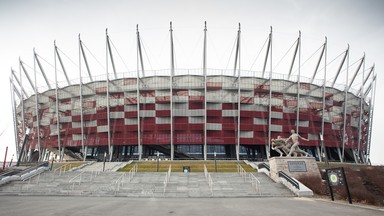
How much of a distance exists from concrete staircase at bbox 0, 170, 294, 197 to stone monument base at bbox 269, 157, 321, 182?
1.51 metres

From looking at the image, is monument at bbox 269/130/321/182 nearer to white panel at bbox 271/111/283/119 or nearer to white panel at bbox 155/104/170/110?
white panel at bbox 271/111/283/119

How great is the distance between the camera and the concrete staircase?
2336cm

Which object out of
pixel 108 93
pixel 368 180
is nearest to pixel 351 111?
pixel 368 180

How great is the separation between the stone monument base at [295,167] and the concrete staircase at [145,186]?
4.97 feet

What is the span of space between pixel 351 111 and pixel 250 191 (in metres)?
61.7

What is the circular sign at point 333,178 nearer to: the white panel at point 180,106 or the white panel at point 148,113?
the white panel at point 180,106

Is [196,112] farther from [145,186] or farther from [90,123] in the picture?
[145,186]

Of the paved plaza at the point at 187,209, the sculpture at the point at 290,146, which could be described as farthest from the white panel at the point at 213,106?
the paved plaza at the point at 187,209

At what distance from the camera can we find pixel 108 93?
2483 inches

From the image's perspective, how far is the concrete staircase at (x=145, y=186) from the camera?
76.6 ft

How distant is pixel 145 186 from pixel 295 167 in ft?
45.4

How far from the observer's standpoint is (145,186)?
26.2 metres

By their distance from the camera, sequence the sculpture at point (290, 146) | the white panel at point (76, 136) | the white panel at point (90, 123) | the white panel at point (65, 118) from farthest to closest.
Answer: the white panel at point (65, 118) < the white panel at point (76, 136) < the white panel at point (90, 123) < the sculpture at point (290, 146)

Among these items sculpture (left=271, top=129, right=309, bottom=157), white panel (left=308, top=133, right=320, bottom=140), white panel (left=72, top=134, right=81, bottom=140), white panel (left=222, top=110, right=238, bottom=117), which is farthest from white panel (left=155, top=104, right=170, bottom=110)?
sculpture (left=271, top=129, right=309, bottom=157)
